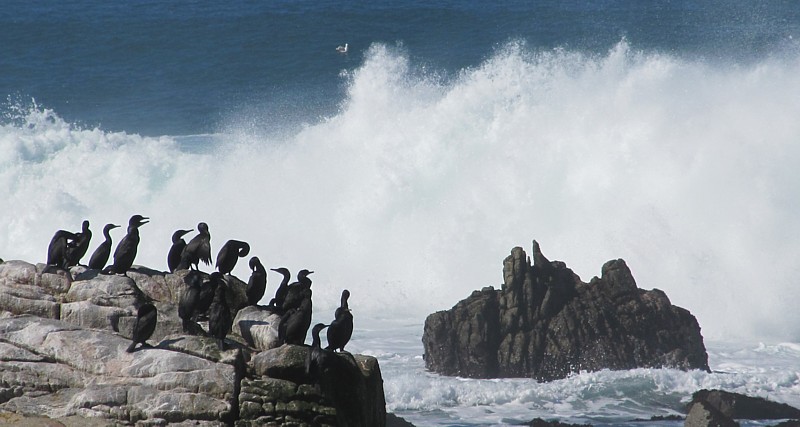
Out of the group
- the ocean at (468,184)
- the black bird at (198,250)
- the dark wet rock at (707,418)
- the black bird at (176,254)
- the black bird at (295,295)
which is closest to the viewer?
the black bird at (295,295)

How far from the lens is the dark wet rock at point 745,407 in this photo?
27625 millimetres

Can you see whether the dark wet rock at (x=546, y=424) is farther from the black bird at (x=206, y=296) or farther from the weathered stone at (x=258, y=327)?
the black bird at (x=206, y=296)

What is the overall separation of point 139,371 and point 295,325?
2339 mm

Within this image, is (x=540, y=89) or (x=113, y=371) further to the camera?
(x=540, y=89)

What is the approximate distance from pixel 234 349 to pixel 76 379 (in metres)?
2.33

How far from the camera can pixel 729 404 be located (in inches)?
1091

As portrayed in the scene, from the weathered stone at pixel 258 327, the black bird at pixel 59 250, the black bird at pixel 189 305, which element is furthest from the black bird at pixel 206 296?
the black bird at pixel 59 250

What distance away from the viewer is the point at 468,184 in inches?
1767

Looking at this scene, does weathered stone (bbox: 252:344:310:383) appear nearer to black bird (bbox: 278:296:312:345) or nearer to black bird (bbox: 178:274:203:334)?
black bird (bbox: 278:296:312:345)

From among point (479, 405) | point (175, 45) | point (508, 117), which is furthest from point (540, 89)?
point (175, 45)

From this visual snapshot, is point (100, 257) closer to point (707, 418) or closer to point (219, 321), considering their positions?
point (219, 321)

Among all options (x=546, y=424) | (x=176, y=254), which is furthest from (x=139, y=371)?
(x=546, y=424)

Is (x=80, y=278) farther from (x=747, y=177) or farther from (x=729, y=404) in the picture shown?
(x=747, y=177)

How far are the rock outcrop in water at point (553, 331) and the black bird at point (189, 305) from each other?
1253cm
